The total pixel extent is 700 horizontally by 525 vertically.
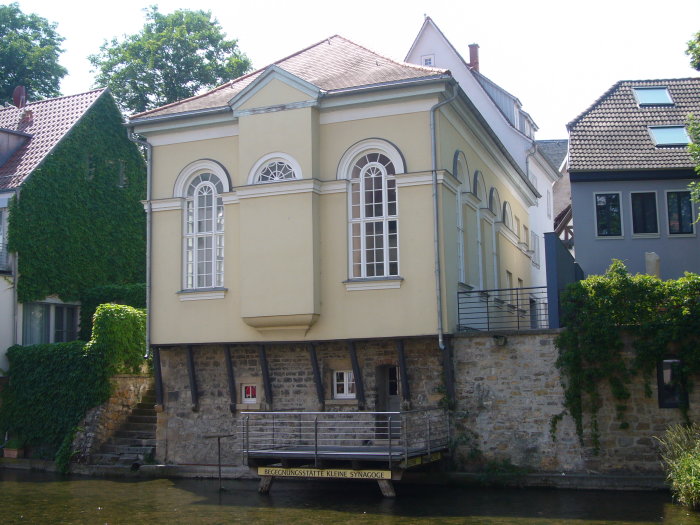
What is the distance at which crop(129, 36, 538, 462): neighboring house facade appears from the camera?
18.9 m

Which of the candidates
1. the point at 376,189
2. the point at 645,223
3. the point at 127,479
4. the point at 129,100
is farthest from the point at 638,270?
the point at 129,100

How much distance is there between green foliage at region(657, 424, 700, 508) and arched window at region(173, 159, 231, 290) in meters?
10.5

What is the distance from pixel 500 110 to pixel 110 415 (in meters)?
17.5

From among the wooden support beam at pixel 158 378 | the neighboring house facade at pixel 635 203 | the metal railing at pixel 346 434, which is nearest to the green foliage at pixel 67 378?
the wooden support beam at pixel 158 378

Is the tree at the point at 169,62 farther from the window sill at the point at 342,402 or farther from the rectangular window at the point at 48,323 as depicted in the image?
the window sill at the point at 342,402

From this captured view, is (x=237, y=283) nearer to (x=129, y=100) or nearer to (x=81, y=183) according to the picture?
(x=81, y=183)

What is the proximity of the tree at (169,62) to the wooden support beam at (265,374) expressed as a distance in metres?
21.2

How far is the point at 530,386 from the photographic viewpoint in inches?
712

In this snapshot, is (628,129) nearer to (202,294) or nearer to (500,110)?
(500,110)

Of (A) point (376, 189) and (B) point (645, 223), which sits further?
(B) point (645, 223)

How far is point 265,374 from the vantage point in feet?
66.2

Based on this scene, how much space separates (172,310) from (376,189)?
574cm

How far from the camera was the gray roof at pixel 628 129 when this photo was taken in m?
25.5

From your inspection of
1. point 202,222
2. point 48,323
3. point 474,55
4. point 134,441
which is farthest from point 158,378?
point 474,55
